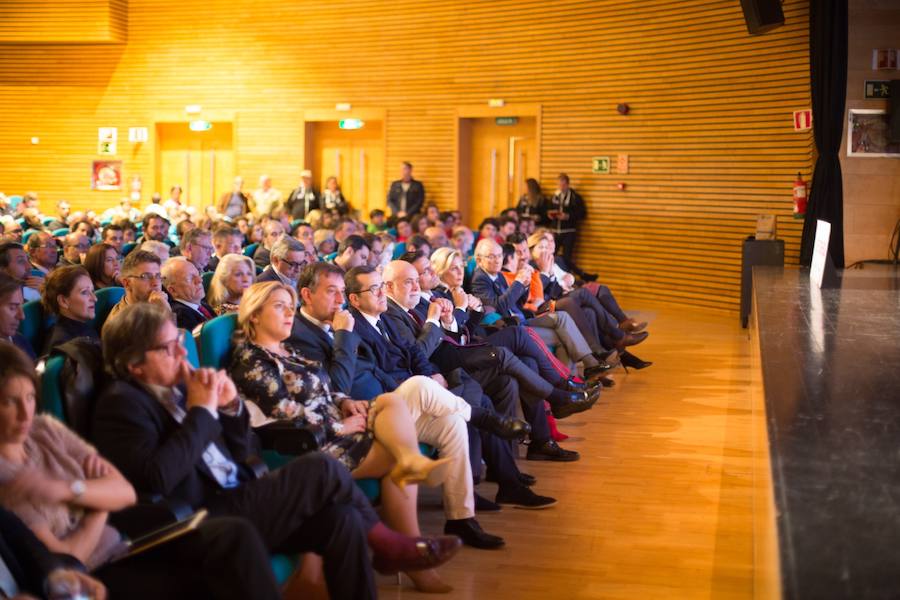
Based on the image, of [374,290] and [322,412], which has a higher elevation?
[374,290]

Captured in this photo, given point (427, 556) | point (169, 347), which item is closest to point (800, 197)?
point (427, 556)

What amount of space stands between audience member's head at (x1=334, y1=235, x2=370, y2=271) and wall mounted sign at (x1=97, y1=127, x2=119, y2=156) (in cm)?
1176

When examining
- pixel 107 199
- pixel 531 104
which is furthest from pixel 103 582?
pixel 107 199

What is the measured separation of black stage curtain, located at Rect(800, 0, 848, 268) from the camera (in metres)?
10.3

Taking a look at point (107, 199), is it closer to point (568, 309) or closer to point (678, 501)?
point (568, 309)

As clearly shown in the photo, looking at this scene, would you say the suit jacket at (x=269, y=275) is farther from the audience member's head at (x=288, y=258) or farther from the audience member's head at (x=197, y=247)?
the audience member's head at (x=197, y=247)

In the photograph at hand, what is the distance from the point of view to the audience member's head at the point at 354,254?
22.2 feet

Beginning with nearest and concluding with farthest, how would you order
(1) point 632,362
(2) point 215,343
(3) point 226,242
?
1. (2) point 215,343
2. (3) point 226,242
3. (1) point 632,362

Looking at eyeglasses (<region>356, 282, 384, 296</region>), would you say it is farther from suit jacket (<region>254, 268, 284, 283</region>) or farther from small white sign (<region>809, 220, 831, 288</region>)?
small white sign (<region>809, 220, 831, 288</region>)

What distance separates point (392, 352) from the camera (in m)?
4.77

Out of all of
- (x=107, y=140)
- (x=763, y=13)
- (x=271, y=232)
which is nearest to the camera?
(x=271, y=232)

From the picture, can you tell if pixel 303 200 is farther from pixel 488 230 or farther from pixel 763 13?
pixel 763 13

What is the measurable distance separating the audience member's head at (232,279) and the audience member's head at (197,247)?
1.77m

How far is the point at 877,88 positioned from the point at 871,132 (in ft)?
1.41
